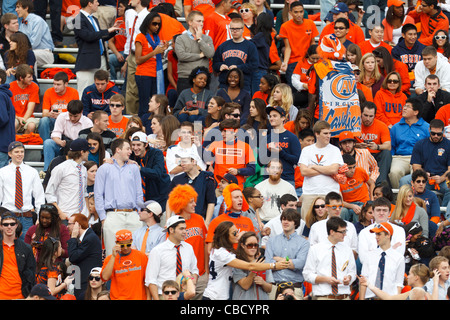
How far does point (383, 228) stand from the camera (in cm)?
1323

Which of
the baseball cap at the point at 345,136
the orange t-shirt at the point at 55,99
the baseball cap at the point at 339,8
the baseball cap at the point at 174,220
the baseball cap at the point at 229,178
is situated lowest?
the baseball cap at the point at 174,220

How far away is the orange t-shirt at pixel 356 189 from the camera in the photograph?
15.3m

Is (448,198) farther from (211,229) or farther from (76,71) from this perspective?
(76,71)

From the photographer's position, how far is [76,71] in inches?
714

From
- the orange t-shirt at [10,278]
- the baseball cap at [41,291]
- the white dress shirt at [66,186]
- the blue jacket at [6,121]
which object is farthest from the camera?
the blue jacket at [6,121]

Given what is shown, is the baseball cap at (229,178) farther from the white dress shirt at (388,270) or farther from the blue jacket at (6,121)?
the blue jacket at (6,121)

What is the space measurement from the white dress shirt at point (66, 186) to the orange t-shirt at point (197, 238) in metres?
1.99

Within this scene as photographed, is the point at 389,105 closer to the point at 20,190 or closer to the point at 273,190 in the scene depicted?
the point at 273,190

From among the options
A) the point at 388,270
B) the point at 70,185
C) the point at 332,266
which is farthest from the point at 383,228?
the point at 70,185

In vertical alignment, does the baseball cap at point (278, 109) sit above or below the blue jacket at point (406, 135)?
above

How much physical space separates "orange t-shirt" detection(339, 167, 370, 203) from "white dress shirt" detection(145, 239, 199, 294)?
3.24 metres

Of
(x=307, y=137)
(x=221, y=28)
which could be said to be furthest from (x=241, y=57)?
(x=307, y=137)

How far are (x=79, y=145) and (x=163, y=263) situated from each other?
2.82 m

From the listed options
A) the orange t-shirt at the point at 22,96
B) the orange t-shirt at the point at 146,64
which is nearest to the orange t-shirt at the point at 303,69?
the orange t-shirt at the point at 146,64
